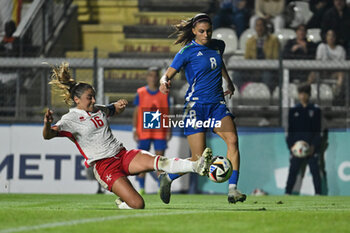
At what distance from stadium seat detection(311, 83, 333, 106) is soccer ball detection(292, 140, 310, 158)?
1.26 meters

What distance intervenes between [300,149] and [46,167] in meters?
4.63

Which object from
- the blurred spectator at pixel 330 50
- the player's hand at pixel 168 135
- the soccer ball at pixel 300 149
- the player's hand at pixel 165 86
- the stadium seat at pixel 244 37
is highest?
the stadium seat at pixel 244 37

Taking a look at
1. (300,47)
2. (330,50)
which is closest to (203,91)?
(300,47)

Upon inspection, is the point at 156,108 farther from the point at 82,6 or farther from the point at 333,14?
the point at 82,6

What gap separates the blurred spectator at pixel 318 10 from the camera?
18.2m

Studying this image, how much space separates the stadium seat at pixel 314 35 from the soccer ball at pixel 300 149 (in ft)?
12.4

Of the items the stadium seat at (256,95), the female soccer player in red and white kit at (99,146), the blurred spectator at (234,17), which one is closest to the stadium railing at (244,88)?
the stadium seat at (256,95)

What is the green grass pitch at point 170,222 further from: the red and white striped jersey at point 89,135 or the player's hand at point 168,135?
the player's hand at point 168,135

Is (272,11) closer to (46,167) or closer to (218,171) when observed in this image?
(46,167)

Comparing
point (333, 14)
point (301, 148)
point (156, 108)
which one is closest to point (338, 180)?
point (301, 148)

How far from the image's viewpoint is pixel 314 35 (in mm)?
17531

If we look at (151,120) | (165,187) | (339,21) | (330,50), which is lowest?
(165,187)

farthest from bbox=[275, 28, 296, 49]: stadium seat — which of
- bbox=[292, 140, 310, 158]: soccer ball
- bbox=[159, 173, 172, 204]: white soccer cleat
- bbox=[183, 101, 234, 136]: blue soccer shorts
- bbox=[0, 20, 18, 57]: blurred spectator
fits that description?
bbox=[159, 173, 172, 204]: white soccer cleat

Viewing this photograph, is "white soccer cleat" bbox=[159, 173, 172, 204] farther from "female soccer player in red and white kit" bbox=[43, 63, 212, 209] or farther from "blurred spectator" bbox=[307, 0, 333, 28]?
"blurred spectator" bbox=[307, 0, 333, 28]
